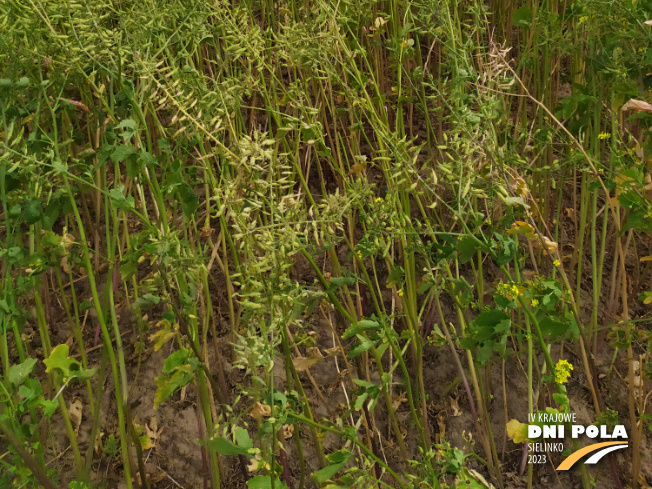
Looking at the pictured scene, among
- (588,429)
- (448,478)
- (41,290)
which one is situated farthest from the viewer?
(41,290)

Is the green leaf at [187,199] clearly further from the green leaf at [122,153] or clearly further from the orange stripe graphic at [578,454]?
the orange stripe graphic at [578,454]

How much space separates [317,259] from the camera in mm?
1985

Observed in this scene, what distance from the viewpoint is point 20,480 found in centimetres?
123

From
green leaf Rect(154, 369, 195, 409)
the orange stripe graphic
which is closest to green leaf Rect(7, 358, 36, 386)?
green leaf Rect(154, 369, 195, 409)

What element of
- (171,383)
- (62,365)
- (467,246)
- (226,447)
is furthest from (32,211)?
(467,246)

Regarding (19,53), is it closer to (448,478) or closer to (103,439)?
(103,439)

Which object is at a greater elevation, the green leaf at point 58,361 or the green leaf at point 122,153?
the green leaf at point 122,153

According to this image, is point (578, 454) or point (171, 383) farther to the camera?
point (578, 454)

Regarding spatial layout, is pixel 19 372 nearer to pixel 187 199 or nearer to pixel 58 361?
pixel 58 361

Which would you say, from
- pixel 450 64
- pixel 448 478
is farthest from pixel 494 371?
pixel 450 64

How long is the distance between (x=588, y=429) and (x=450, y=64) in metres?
0.94

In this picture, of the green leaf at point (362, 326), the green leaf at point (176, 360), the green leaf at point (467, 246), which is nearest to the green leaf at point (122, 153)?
the green leaf at point (176, 360)

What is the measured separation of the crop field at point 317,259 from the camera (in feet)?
3.32

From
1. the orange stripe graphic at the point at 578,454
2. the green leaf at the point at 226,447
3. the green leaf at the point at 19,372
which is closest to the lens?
the green leaf at the point at 226,447
